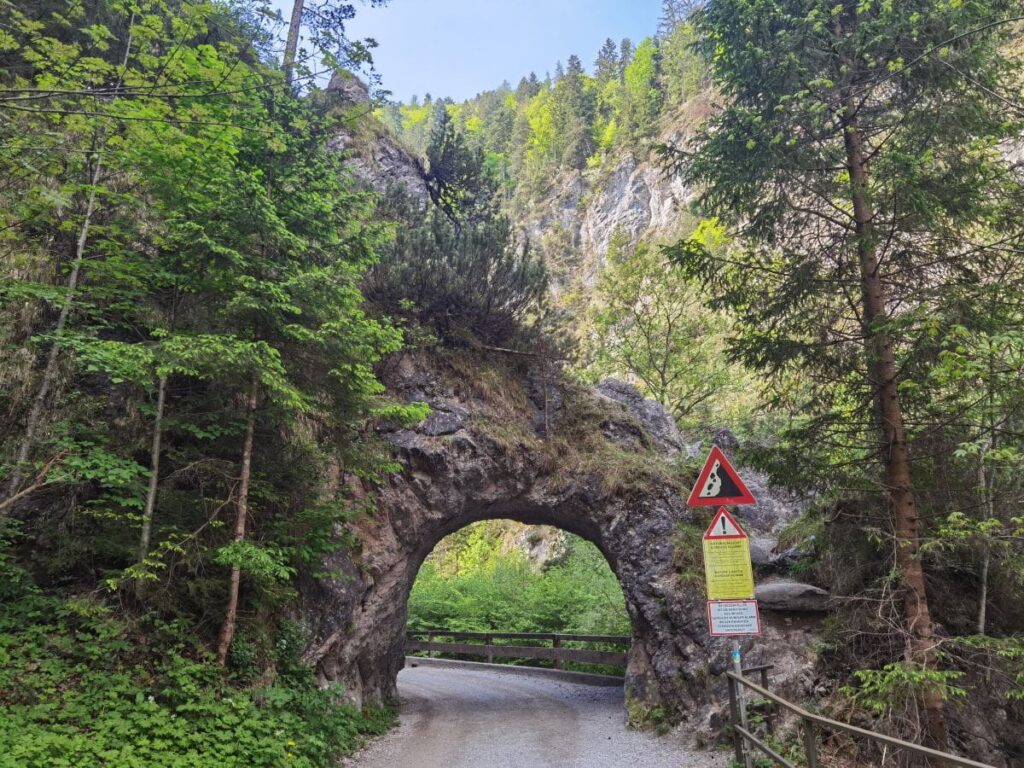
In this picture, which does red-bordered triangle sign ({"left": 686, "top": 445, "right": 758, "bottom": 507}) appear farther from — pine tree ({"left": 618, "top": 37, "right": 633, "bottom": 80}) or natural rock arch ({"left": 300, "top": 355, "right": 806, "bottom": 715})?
pine tree ({"left": 618, "top": 37, "right": 633, "bottom": 80})

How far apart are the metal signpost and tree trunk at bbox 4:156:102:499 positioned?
6872mm

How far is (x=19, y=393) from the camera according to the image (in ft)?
22.8

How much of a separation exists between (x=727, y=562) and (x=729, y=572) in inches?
3.7

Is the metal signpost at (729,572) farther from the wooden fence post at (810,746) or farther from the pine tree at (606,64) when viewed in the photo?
the pine tree at (606,64)

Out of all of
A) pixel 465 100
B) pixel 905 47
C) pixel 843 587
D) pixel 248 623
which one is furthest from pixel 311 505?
pixel 465 100

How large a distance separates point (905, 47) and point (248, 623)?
1047 cm

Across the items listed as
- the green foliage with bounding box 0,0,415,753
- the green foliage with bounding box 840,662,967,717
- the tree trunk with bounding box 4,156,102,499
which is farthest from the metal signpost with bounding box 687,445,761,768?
the tree trunk with bounding box 4,156,102,499

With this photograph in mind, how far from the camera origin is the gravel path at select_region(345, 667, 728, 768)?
7359 mm

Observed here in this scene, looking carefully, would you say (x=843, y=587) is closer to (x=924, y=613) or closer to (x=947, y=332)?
(x=924, y=613)

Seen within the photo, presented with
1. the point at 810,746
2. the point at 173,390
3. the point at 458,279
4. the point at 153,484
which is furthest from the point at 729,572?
the point at 458,279

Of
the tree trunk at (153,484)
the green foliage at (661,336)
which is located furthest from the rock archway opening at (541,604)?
the tree trunk at (153,484)

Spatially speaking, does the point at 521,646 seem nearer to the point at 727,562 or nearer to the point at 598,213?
the point at 727,562

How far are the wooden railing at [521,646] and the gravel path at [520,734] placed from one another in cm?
70

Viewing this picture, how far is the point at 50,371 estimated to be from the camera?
6957 millimetres
